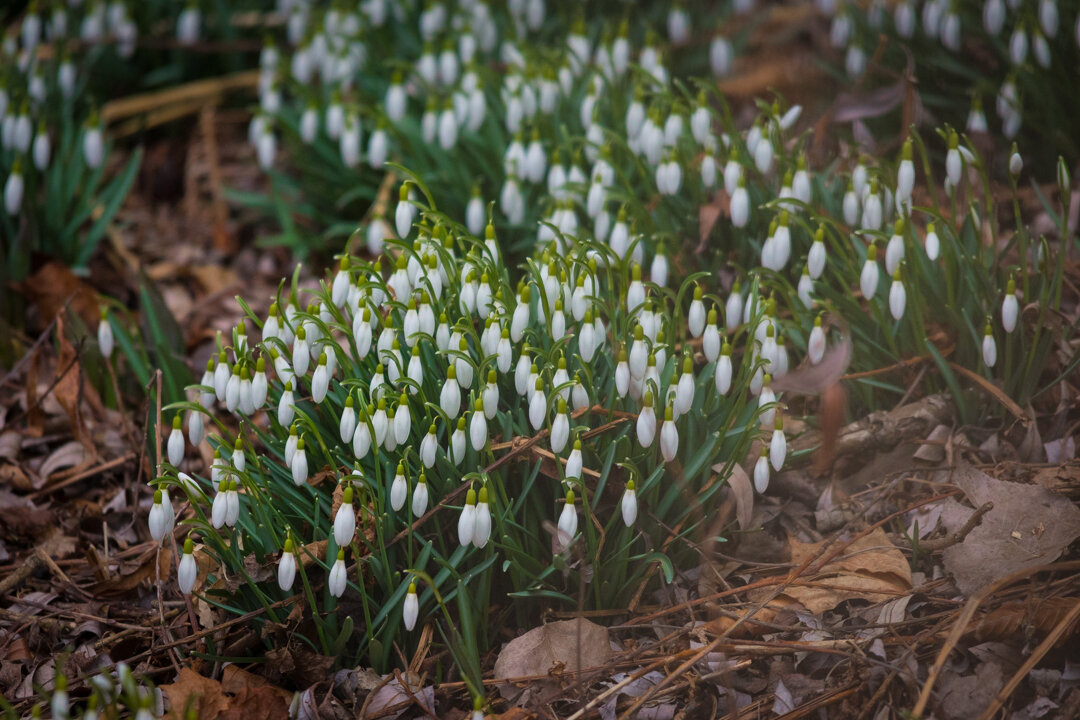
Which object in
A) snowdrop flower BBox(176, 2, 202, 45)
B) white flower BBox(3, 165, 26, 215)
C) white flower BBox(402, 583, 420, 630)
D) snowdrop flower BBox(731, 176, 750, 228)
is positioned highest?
snowdrop flower BBox(176, 2, 202, 45)

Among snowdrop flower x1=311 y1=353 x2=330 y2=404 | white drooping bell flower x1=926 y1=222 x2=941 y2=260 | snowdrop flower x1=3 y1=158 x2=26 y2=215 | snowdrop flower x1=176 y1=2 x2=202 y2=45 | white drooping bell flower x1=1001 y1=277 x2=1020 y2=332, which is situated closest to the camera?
snowdrop flower x1=311 y1=353 x2=330 y2=404

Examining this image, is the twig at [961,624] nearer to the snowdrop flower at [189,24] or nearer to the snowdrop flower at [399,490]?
the snowdrop flower at [399,490]

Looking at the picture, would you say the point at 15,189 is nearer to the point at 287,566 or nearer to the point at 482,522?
the point at 287,566

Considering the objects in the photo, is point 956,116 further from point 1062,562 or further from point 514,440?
point 514,440

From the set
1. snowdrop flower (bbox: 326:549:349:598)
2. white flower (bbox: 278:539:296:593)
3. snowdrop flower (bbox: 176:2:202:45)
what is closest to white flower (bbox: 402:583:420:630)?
snowdrop flower (bbox: 326:549:349:598)

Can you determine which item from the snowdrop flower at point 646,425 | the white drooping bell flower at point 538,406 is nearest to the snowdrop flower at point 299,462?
the white drooping bell flower at point 538,406

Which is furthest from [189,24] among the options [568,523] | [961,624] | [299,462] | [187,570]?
[961,624]

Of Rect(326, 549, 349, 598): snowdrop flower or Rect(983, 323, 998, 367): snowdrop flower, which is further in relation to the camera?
Rect(983, 323, 998, 367): snowdrop flower

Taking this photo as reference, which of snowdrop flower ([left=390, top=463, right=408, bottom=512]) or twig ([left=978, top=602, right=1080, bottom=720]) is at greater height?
snowdrop flower ([left=390, top=463, right=408, bottom=512])

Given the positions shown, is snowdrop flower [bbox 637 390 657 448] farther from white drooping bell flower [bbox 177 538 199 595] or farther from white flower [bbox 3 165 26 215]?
white flower [bbox 3 165 26 215]
